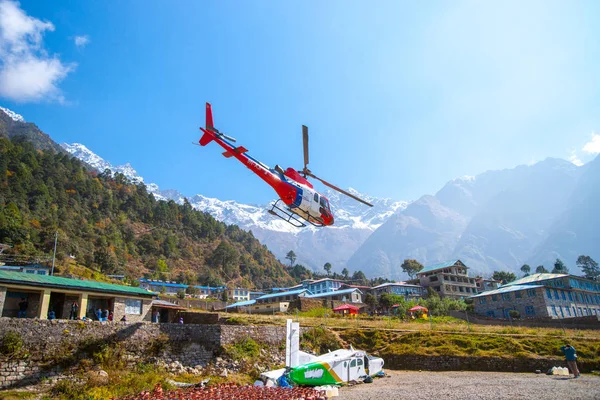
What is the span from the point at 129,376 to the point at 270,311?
1363 inches

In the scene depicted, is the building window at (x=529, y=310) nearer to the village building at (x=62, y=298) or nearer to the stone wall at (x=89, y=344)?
the stone wall at (x=89, y=344)

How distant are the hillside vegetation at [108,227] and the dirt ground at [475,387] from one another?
2355 inches

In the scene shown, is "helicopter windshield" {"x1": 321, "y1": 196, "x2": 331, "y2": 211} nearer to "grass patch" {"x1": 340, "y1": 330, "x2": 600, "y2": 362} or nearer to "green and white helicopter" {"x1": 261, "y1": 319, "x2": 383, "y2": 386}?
"green and white helicopter" {"x1": 261, "y1": 319, "x2": 383, "y2": 386}

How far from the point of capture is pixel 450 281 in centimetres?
8306

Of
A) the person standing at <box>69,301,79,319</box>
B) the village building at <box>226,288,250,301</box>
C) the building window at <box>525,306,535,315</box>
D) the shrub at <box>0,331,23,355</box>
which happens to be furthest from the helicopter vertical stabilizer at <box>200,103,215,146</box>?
the village building at <box>226,288,250,301</box>

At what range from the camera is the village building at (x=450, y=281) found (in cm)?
8200

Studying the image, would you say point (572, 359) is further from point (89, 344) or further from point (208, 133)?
point (89, 344)

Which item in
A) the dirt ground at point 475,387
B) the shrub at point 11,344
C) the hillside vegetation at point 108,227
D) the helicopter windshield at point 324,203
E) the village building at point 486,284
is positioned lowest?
the dirt ground at point 475,387

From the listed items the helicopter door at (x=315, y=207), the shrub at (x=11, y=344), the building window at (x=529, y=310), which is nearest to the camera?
the shrub at (x=11, y=344)

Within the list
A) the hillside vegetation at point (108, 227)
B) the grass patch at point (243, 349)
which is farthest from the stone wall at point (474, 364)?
the hillside vegetation at point (108, 227)

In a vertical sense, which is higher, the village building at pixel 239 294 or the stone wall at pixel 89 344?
the village building at pixel 239 294

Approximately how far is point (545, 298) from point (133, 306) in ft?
176

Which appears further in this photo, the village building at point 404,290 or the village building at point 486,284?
the village building at point 486,284

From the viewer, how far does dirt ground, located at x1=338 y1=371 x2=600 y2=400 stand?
15203mm
